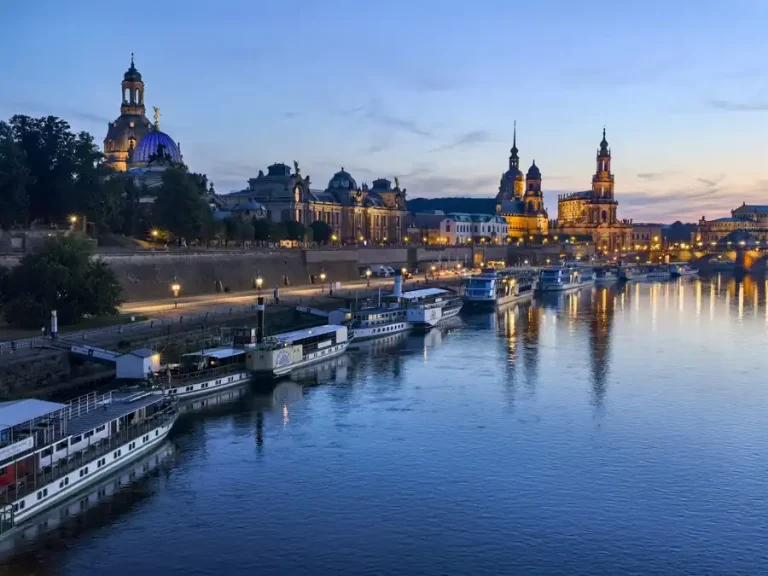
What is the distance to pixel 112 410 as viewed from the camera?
25844 millimetres

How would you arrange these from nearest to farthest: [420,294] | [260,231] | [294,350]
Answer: [294,350], [420,294], [260,231]

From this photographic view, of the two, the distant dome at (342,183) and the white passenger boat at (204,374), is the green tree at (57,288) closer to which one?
the white passenger boat at (204,374)

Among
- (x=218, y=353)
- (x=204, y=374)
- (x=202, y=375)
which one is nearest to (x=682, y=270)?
(x=218, y=353)

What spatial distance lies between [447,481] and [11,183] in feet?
123

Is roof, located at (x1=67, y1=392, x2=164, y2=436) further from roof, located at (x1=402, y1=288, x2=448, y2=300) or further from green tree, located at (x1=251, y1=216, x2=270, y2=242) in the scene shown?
green tree, located at (x1=251, y1=216, x2=270, y2=242)

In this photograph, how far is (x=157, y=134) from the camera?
93.9 meters

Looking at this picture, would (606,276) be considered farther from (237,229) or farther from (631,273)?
(237,229)

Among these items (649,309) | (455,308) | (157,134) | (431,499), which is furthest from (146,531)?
(157,134)

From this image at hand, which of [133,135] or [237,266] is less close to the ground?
[133,135]

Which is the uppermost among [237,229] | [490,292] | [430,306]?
[237,229]

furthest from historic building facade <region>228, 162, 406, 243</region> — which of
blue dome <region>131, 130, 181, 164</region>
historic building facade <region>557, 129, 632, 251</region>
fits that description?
historic building facade <region>557, 129, 632, 251</region>

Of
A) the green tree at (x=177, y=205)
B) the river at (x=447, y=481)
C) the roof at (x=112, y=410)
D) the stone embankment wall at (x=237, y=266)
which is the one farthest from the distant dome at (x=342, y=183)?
the roof at (x=112, y=410)

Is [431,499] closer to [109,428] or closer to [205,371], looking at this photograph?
[109,428]

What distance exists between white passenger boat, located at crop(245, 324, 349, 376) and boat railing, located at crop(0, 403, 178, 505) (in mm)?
8388
